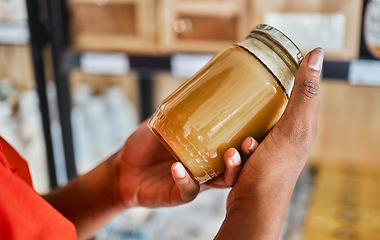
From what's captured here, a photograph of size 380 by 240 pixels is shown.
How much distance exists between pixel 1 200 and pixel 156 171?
0.42 metres

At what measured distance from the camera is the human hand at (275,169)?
562 mm

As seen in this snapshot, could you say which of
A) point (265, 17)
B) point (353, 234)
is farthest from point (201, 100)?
point (353, 234)

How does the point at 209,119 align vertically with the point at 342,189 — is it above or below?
above

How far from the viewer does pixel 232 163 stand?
60 centimetres

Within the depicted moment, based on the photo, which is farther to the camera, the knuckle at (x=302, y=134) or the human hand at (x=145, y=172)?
the human hand at (x=145, y=172)

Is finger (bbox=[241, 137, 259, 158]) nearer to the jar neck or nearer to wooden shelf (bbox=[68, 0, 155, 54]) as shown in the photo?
the jar neck

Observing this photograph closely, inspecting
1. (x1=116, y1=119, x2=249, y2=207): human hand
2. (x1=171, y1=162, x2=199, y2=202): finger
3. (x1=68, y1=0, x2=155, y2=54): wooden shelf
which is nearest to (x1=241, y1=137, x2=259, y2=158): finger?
(x1=171, y1=162, x2=199, y2=202): finger

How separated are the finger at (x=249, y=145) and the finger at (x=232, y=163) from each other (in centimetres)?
2

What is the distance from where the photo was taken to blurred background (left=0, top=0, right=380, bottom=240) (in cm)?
102

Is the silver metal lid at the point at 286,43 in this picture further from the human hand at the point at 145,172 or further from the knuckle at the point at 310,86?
the human hand at the point at 145,172

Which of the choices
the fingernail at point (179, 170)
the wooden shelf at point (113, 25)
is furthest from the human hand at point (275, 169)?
the wooden shelf at point (113, 25)

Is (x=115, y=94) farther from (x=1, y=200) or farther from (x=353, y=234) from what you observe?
(x=1, y=200)

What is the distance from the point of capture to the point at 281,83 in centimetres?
60

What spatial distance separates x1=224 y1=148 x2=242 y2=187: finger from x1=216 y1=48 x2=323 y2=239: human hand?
1 cm
